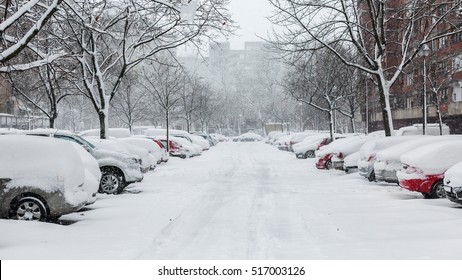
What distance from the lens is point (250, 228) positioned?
28.3 ft

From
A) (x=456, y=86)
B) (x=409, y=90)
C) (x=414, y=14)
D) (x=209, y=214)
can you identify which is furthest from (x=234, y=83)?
(x=209, y=214)

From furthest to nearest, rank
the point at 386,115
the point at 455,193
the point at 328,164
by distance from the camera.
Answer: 1. the point at 328,164
2. the point at 386,115
3. the point at 455,193

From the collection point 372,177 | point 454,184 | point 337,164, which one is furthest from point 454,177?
point 337,164

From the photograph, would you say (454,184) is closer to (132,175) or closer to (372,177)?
(372,177)

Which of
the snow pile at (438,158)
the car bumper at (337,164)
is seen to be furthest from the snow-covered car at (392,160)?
the car bumper at (337,164)

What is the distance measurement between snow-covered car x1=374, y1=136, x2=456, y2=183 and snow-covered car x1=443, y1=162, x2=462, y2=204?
3160 millimetres

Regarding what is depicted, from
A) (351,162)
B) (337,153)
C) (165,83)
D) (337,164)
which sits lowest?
(337,164)

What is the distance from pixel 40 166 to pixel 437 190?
884cm

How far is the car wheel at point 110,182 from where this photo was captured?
46.3ft

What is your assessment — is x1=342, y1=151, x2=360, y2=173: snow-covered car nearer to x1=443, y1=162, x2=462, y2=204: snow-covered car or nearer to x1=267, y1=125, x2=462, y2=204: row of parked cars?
x1=267, y1=125, x2=462, y2=204: row of parked cars

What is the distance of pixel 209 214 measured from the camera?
33.8 ft

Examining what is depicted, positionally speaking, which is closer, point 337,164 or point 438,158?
point 438,158

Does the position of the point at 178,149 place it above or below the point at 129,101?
below
